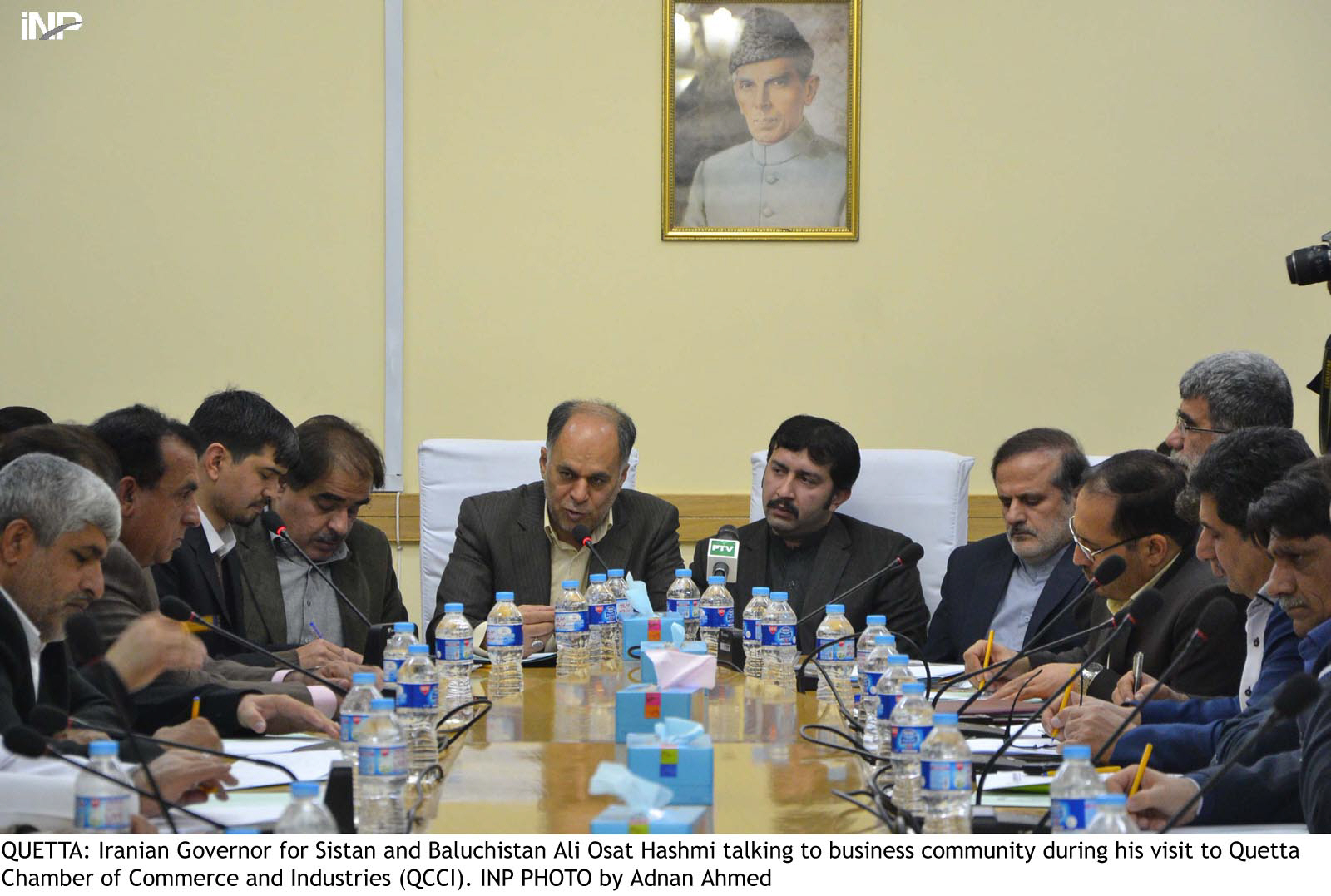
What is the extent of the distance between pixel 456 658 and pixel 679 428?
2176 mm

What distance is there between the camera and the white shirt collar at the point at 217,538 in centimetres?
355

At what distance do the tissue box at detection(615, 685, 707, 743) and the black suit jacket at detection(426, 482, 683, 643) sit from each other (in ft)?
4.91

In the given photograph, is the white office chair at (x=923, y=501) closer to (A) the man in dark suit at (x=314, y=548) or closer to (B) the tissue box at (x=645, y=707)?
(A) the man in dark suit at (x=314, y=548)

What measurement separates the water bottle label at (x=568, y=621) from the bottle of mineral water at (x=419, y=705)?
687mm

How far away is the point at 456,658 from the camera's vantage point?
3.10 m

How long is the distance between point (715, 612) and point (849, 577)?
66cm

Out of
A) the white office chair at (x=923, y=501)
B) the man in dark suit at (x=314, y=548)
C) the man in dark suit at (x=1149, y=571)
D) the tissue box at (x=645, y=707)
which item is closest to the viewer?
the tissue box at (x=645, y=707)

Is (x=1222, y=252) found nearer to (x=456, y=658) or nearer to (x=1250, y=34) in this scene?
(x=1250, y=34)

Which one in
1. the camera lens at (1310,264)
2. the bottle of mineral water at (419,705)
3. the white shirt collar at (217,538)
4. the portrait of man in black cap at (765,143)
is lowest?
the bottle of mineral water at (419,705)

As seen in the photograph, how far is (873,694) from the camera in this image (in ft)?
8.50

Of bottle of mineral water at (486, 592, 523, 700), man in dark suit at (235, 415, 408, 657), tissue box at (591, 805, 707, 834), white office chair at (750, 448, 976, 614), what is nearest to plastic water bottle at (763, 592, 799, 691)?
bottle of mineral water at (486, 592, 523, 700)

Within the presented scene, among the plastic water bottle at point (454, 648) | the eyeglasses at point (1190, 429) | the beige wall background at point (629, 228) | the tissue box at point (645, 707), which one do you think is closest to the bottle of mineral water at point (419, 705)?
the tissue box at point (645, 707)

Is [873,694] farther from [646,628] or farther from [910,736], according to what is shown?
[646,628]
